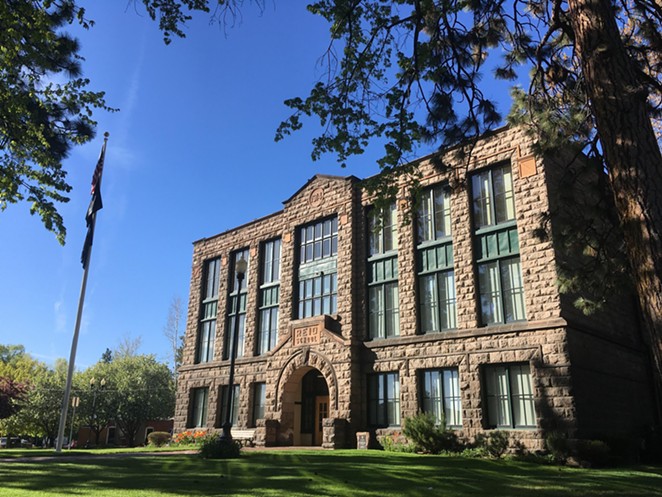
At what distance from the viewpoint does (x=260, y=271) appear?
1092 inches

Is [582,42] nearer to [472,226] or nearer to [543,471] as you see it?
[543,471]

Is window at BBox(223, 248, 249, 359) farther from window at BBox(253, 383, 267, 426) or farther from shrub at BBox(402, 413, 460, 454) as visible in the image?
shrub at BBox(402, 413, 460, 454)

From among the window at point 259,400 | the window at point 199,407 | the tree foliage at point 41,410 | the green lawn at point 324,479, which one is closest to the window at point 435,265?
the green lawn at point 324,479

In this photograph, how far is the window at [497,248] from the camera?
1766 cm

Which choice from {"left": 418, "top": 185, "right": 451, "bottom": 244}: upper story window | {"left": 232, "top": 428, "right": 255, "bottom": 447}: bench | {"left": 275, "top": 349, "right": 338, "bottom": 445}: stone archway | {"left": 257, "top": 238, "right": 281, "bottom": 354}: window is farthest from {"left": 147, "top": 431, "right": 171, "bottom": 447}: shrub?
{"left": 418, "top": 185, "right": 451, "bottom": 244}: upper story window

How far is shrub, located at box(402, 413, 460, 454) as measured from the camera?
56.5ft

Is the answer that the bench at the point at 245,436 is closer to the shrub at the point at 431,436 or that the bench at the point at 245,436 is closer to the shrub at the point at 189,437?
the shrub at the point at 189,437

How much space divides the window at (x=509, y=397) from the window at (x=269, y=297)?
11683mm

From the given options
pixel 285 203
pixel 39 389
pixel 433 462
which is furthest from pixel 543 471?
pixel 39 389

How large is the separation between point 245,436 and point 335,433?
6229 mm

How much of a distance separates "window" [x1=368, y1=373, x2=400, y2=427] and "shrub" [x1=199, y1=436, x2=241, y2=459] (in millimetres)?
6495

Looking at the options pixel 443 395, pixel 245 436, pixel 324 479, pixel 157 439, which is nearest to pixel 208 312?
pixel 157 439

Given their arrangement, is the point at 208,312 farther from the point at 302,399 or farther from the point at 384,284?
the point at 384,284

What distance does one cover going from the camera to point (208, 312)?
98.0 feet
